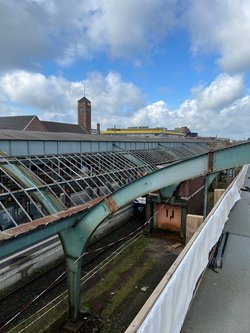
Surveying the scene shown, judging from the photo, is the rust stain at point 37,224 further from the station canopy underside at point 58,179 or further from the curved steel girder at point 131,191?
the station canopy underside at point 58,179

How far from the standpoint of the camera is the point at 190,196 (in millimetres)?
16750

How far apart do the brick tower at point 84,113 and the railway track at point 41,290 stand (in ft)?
186

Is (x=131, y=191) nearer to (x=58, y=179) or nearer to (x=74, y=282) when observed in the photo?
(x=74, y=282)

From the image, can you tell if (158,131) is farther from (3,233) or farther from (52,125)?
(3,233)

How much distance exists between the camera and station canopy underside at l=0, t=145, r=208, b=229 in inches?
365

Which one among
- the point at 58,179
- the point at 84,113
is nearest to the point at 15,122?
the point at 84,113

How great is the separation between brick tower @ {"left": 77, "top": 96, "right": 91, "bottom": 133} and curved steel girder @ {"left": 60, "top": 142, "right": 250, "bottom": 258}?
6164 cm

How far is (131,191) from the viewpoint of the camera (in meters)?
8.52

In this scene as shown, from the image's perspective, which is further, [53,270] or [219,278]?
[53,270]

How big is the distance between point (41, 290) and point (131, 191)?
6.18 meters

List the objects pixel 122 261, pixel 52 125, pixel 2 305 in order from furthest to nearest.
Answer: pixel 52 125, pixel 122 261, pixel 2 305

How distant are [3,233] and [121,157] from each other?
46.2ft

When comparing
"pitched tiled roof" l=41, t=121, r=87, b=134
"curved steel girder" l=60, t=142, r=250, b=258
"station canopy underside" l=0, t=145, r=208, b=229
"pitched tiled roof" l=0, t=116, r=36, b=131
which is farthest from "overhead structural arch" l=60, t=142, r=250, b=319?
"pitched tiled roof" l=41, t=121, r=87, b=134

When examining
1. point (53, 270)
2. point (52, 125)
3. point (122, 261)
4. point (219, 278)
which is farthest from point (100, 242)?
point (52, 125)
